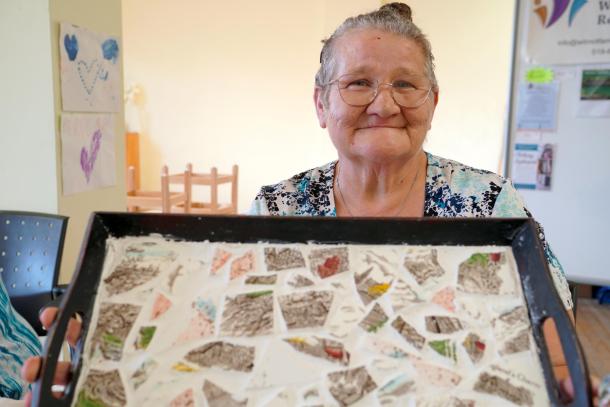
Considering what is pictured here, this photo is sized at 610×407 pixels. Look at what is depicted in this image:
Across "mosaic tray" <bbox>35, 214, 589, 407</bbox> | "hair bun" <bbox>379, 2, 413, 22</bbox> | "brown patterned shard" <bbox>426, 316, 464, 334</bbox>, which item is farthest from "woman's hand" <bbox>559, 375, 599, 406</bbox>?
"hair bun" <bbox>379, 2, 413, 22</bbox>

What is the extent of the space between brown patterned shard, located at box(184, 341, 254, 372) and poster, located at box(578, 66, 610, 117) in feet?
9.45

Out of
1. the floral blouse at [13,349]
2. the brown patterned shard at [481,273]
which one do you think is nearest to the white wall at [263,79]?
the floral blouse at [13,349]

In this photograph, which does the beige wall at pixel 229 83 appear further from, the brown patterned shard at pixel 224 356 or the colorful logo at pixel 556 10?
the brown patterned shard at pixel 224 356

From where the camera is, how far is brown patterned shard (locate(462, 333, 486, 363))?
0.65 metres

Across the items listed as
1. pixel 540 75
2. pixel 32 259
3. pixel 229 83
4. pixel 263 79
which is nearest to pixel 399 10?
pixel 32 259

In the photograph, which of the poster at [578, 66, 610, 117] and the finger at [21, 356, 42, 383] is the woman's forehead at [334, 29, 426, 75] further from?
the poster at [578, 66, 610, 117]

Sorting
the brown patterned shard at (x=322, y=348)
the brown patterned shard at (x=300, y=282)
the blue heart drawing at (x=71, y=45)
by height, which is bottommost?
the brown patterned shard at (x=322, y=348)

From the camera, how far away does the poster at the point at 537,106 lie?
116 inches

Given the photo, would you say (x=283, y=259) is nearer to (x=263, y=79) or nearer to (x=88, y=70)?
(x=88, y=70)

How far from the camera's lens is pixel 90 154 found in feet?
7.49

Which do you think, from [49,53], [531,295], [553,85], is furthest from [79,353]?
[553,85]

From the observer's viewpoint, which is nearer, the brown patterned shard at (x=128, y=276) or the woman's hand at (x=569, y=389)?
the woman's hand at (x=569, y=389)

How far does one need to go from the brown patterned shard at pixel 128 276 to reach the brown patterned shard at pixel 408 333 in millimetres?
333

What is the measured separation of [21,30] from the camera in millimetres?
2043
